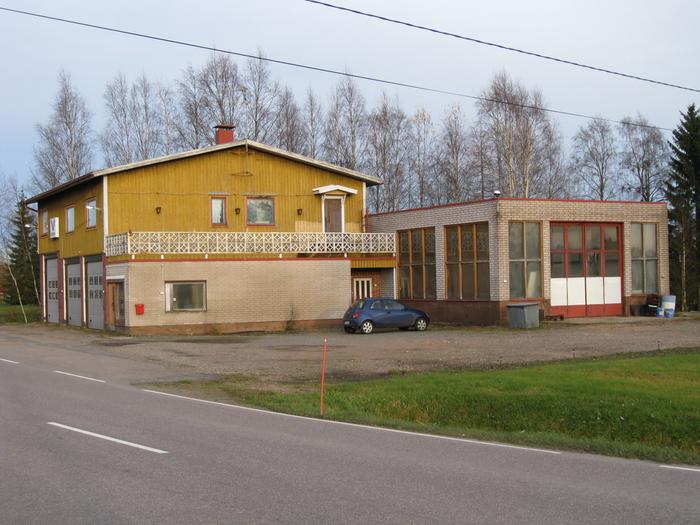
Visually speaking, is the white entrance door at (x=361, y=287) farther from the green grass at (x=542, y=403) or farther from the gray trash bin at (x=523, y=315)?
the green grass at (x=542, y=403)

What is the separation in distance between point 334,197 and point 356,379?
2299 cm

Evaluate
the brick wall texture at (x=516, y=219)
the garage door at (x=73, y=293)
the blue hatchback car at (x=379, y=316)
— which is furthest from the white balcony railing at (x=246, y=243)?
the garage door at (x=73, y=293)

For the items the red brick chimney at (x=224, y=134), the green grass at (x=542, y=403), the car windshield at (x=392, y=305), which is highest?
the red brick chimney at (x=224, y=134)

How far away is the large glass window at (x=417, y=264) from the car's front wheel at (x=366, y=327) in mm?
6297

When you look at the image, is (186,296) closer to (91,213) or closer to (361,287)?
(91,213)

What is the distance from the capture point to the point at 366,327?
1299 inches

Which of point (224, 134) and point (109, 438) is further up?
point (224, 134)

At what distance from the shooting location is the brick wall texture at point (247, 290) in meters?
33.7

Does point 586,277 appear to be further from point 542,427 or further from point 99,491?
point 99,491

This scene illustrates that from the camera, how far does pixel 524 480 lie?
8711 mm

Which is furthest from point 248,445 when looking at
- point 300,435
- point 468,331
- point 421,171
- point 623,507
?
point 421,171

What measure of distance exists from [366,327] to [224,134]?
45.4ft

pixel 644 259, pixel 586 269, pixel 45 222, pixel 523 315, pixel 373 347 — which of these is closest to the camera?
pixel 373 347

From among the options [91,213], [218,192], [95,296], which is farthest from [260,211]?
[95,296]
